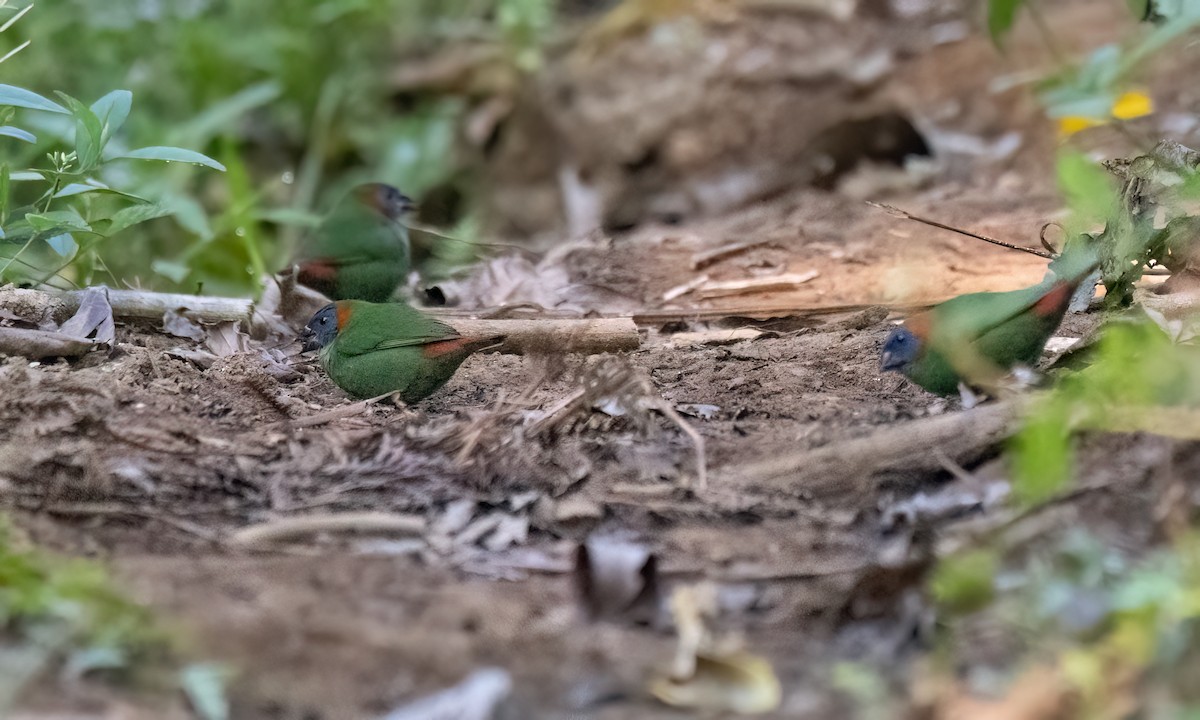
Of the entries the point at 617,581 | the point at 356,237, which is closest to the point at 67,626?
the point at 617,581

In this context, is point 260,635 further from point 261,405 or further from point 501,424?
point 261,405

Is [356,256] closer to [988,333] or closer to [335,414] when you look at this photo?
[335,414]

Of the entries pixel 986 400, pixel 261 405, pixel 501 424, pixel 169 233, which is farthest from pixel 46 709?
pixel 169 233

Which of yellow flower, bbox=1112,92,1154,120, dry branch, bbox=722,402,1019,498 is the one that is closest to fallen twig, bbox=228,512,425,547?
dry branch, bbox=722,402,1019,498

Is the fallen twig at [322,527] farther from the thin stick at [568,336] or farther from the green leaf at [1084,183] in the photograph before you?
the green leaf at [1084,183]

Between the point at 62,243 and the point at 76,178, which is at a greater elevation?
the point at 76,178

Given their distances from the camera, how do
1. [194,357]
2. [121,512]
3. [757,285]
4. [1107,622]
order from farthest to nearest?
[757,285] → [194,357] → [121,512] → [1107,622]

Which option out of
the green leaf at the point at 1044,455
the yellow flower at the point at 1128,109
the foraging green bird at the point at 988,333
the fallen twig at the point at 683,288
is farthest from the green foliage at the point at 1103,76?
the fallen twig at the point at 683,288
